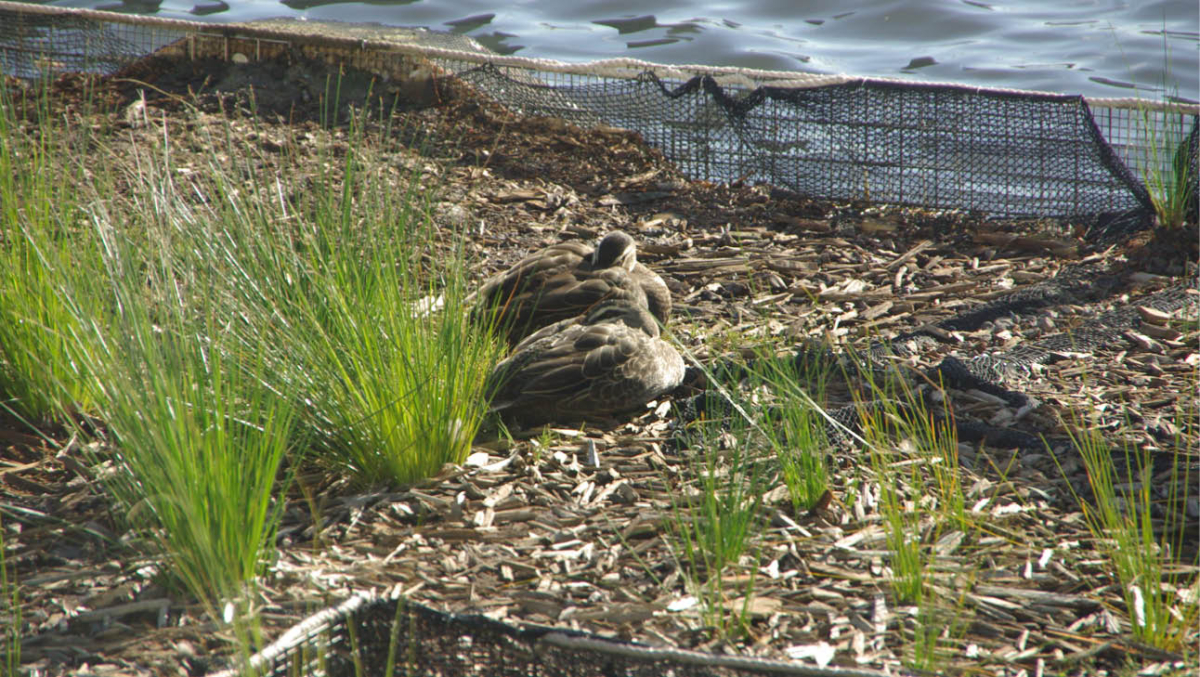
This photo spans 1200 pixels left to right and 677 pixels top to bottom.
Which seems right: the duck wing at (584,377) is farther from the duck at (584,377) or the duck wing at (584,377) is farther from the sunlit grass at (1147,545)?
the sunlit grass at (1147,545)

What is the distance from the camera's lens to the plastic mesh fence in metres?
5.77

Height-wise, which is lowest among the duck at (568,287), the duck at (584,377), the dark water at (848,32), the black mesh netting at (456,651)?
the black mesh netting at (456,651)

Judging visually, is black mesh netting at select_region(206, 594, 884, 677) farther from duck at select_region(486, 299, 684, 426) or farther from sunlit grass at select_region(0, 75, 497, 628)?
duck at select_region(486, 299, 684, 426)

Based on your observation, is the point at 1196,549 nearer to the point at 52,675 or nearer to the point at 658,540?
the point at 658,540

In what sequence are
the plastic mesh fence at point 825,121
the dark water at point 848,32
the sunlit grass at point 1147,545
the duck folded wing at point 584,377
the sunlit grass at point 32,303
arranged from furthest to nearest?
the dark water at point 848,32 → the plastic mesh fence at point 825,121 → the duck folded wing at point 584,377 → the sunlit grass at point 32,303 → the sunlit grass at point 1147,545

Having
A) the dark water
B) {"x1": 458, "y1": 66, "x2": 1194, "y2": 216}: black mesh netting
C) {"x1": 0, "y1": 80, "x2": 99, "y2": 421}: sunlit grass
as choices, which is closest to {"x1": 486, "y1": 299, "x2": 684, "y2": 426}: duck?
{"x1": 0, "y1": 80, "x2": 99, "y2": 421}: sunlit grass

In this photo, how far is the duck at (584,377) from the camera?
3.61 metres

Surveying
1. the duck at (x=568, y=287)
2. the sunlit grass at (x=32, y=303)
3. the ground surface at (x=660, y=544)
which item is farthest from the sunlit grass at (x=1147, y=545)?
the sunlit grass at (x=32, y=303)

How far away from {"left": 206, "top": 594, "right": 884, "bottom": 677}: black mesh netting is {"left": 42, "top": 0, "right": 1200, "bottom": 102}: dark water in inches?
409

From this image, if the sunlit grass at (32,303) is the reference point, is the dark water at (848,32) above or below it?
above

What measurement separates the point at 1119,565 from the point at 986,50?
11174mm

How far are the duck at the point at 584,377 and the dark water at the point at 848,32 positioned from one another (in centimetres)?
885

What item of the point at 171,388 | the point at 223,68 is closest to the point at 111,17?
the point at 223,68

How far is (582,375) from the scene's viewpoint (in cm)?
362
